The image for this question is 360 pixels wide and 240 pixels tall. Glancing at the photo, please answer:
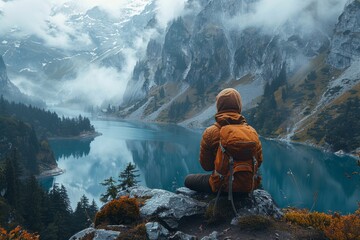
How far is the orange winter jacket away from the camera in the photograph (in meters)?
11.7

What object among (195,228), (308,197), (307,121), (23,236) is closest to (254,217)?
(195,228)

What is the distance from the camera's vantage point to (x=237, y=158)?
432 inches

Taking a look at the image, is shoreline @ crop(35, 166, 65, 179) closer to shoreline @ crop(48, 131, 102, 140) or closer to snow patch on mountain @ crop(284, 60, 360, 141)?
shoreline @ crop(48, 131, 102, 140)

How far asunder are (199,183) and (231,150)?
3075 mm

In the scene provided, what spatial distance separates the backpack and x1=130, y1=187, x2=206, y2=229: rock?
1.65 metres

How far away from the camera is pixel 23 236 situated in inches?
389

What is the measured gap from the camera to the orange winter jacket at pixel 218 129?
11680 millimetres

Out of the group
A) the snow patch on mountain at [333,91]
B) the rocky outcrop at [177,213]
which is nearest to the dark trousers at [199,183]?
the rocky outcrop at [177,213]

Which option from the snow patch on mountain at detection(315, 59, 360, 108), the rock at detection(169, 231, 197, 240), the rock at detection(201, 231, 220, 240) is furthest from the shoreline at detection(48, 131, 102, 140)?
the rock at detection(201, 231, 220, 240)

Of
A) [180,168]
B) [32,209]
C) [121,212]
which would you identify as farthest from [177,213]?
[180,168]

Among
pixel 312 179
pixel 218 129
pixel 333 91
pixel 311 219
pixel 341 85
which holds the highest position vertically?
pixel 218 129

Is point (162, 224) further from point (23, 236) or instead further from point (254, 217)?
point (23, 236)

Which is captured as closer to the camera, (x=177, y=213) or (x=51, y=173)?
(x=177, y=213)

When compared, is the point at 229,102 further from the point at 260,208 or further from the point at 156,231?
the point at 156,231
